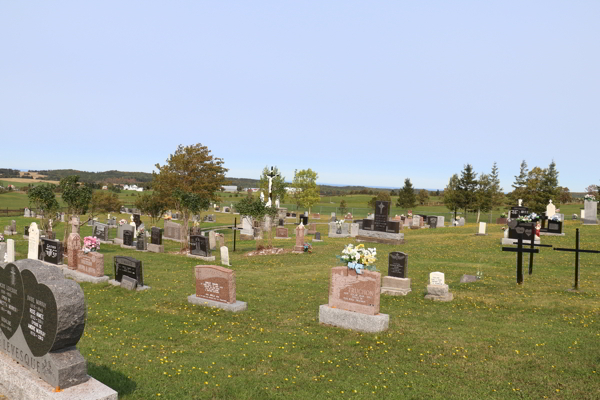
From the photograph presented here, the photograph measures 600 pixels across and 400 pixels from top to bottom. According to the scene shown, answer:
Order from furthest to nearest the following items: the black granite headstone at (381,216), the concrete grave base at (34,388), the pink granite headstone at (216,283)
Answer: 1. the black granite headstone at (381,216)
2. the pink granite headstone at (216,283)
3. the concrete grave base at (34,388)

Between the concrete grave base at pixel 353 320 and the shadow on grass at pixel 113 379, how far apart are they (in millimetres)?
5303

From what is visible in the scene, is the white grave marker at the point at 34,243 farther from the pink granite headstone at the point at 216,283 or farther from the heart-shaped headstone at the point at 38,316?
the heart-shaped headstone at the point at 38,316

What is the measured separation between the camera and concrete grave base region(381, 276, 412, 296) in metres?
14.4

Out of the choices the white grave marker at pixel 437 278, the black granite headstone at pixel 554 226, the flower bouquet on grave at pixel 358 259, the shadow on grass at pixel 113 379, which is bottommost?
the shadow on grass at pixel 113 379

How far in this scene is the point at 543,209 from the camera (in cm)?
5047

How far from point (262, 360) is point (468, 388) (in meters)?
3.84

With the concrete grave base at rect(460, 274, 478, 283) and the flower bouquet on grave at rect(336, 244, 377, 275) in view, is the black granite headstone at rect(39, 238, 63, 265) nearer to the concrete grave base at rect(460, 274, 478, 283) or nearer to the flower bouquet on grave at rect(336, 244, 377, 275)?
the flower bouquet on grave at rect(336, 244, 377, 275)

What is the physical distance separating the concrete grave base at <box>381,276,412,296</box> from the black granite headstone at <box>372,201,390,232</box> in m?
17.0

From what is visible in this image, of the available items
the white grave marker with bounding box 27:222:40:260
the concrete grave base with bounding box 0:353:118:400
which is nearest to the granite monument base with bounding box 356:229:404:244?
the white grave marker with bounding box 27:222:40:260

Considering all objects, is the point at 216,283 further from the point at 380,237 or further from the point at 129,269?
the point at 380,237

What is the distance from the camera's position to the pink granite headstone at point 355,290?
10344 mm

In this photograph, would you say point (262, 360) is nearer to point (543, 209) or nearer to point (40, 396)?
point (40, 396)

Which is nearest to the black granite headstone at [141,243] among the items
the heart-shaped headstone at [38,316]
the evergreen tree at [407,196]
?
the heart-shaped headstone at [38,316]

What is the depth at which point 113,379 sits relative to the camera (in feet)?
22.6
